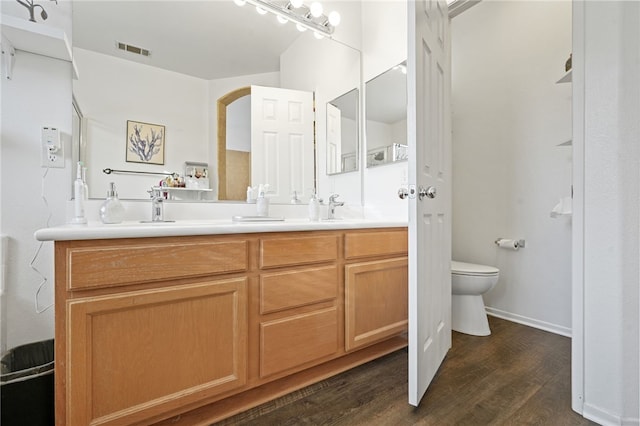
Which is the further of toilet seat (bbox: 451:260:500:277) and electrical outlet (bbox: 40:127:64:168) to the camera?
toilet seat (bbox: 451:260:500:277)

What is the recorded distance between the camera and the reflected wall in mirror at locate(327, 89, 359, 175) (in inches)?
88.0

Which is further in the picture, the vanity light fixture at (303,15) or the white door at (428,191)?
the vanity light fixture at (303,15)

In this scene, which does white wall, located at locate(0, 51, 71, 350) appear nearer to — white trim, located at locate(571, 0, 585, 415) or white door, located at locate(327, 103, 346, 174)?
white door, located at locate(327, 103, 346, 174)

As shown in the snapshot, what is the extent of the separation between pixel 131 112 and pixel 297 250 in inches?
43.8

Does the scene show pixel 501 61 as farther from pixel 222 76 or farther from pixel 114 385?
pixel 114 385

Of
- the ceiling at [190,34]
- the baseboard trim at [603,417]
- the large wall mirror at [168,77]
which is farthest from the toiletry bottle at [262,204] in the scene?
the baseboard trim at [603,417]

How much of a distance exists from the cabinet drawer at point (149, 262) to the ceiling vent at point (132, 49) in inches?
44.9

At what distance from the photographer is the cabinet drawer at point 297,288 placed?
1283 millimetres

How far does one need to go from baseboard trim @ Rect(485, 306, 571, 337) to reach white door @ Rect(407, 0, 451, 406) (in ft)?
3.12

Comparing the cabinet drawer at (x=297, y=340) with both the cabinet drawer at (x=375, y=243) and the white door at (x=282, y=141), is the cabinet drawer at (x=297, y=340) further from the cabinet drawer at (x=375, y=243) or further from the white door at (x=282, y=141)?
the white door at (x=282, y=141)

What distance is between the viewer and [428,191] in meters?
1.30

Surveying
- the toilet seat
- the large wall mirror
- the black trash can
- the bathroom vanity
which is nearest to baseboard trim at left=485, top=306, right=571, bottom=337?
the toilet seat

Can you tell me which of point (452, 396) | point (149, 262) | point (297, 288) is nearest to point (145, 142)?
point (149, 262)

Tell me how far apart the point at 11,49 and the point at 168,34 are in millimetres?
673
